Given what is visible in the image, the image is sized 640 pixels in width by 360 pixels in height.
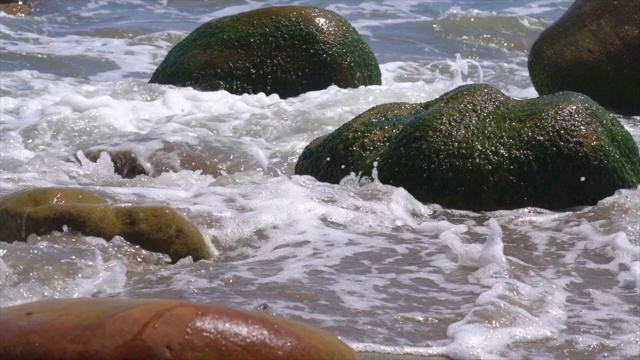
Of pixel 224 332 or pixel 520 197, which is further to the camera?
pixel 520 197

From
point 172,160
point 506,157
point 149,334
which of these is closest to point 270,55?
point 172,160

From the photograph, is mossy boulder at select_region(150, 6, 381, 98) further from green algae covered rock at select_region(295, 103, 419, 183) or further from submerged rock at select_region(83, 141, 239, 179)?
green algae covered rock at select_region(295, 103, 419, 183)

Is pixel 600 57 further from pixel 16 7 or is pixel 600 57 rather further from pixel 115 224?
pixel 16 7

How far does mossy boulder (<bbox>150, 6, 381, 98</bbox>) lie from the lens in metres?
8.56

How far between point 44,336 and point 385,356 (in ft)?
4.02

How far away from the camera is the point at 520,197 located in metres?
5.45

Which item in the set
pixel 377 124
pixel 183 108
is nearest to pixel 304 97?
pixel 183 108

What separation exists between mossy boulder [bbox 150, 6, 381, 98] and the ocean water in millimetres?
209

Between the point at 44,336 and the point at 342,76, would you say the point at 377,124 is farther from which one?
the point at 44,336

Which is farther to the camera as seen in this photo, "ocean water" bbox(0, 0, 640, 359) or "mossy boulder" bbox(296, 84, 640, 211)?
"mossy boulder" bbox(296, 84, 640, 211)

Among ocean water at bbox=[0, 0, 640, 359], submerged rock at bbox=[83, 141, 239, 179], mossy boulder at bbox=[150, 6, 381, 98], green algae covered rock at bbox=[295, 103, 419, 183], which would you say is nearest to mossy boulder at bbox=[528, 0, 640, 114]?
ocean water at bbox=[0, 0, 640, 359]

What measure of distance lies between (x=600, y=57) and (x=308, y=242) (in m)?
4.57

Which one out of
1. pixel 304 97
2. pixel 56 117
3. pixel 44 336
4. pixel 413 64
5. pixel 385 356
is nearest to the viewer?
Answer: pixel 44 336

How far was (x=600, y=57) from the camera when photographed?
8.42m
